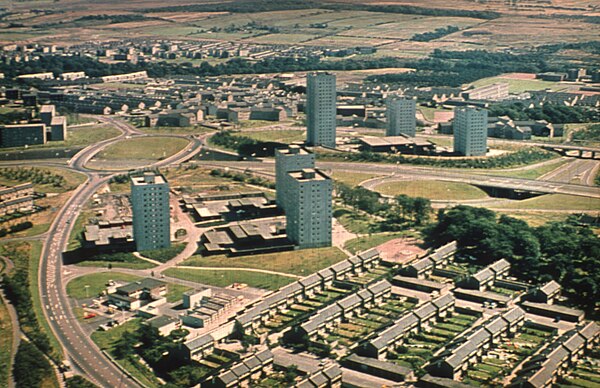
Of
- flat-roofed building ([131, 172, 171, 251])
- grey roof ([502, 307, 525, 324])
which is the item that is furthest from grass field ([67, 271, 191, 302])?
grey roof ([502, 307, 525, 324])

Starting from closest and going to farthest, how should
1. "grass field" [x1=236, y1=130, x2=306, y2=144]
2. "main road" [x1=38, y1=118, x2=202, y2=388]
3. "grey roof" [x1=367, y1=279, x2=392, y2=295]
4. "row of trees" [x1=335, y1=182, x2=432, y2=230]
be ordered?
1. "main road" [x1=38, y1=118, x2=202, y2=388]
2. "grey roof" [x1=367, y1=279, x2=392, y2=295]
3. "row of trees" [x1=335, y1=182, x2=432, y2=230]
4. "grass field" [x1=236, y1=130, x2=306, y2=144]

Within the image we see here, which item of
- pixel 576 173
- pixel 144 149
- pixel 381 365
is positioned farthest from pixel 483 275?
pixel 144 149

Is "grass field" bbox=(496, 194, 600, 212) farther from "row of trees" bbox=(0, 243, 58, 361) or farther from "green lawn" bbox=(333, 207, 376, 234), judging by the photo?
"row of trees" bbox=(0, 243, 58, 361)

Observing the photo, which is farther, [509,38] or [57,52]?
[57,52]

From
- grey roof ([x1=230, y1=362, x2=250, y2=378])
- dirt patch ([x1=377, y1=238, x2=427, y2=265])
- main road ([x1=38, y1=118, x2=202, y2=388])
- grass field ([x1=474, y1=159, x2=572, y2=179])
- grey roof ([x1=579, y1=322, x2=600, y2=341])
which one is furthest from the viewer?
grass field ([x1=474, y1=159, x2=572, y2=179])

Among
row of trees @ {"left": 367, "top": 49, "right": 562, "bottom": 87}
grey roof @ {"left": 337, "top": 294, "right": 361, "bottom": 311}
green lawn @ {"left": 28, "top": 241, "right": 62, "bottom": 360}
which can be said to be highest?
row of trees @ {"left": 367, "top": 49, "right": 562, "bottom": 87}

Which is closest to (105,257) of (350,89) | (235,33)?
(350,89)

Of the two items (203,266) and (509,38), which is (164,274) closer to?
(203,266)
